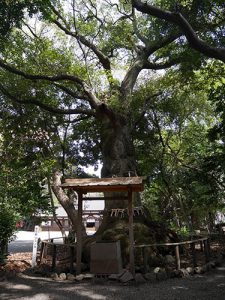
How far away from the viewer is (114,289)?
7469 millimetres

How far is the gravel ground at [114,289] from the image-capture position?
6762 mm

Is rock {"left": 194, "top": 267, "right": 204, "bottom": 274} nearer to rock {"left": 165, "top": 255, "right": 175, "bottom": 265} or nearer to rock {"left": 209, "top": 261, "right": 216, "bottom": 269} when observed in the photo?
rock {"left": 209, "top": 261, "right": 216, "bottom": 269}

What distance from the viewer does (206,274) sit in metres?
8.91

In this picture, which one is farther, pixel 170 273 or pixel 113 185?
pixel 113 185

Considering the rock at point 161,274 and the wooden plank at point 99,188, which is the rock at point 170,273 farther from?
the wooden plank at point 99,188

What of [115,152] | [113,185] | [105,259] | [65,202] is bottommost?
[105,259]

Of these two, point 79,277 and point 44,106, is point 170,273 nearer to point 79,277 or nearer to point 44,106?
point 79,277

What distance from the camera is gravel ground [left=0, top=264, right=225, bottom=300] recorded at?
6762 millimetres

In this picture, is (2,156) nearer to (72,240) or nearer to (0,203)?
(0,203)

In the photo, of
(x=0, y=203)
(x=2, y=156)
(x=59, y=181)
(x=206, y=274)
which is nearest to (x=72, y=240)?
(x=59, y=181)

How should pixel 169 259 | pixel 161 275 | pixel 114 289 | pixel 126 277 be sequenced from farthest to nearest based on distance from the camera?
pixel 169 259
pixel 161 275
pixel 126 277
pixel 114 289

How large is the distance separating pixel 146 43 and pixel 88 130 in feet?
20.1

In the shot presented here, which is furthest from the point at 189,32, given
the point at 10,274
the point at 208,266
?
the point at 10,274

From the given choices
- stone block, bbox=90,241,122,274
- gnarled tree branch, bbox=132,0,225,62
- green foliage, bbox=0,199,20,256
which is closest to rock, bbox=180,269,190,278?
stone block, bbox=90,241,122,274
